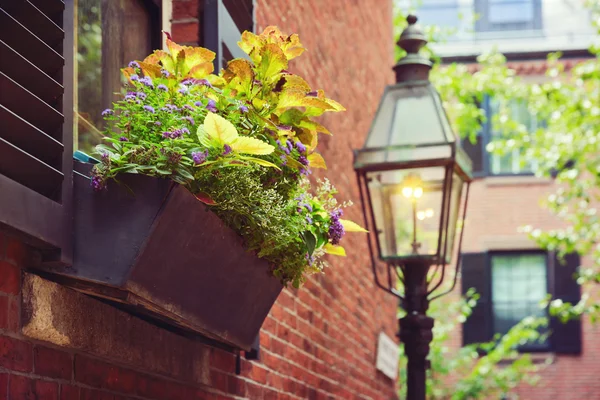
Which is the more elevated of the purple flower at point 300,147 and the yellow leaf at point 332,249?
the purple flower at point 300,147

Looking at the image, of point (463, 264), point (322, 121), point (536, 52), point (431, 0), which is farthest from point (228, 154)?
point (431, 0)

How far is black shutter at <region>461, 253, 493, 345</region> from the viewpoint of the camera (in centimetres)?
1858

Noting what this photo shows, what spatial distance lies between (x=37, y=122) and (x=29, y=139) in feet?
0.29

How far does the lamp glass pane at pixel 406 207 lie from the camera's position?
5.27m

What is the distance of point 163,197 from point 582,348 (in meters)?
16.8

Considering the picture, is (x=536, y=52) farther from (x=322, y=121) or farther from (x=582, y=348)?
(x=322, y=121)

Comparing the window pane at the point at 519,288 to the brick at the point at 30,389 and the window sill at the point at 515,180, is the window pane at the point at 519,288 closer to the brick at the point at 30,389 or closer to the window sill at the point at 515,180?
the window sill at the point at 515,180

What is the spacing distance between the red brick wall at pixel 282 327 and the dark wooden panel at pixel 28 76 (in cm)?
37

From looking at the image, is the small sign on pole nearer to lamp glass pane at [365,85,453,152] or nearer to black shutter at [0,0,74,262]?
lamp glass pane at [365,85,453,152]

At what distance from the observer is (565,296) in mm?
18594

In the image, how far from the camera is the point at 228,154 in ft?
8.61

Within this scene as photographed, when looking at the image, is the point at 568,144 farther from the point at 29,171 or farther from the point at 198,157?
the point at 29,171

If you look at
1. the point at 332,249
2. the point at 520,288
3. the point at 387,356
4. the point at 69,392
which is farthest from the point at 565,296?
the point at 69,392

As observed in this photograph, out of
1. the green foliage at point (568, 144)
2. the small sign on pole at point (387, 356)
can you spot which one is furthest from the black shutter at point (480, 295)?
the small sign on pole at point (387, 356)
